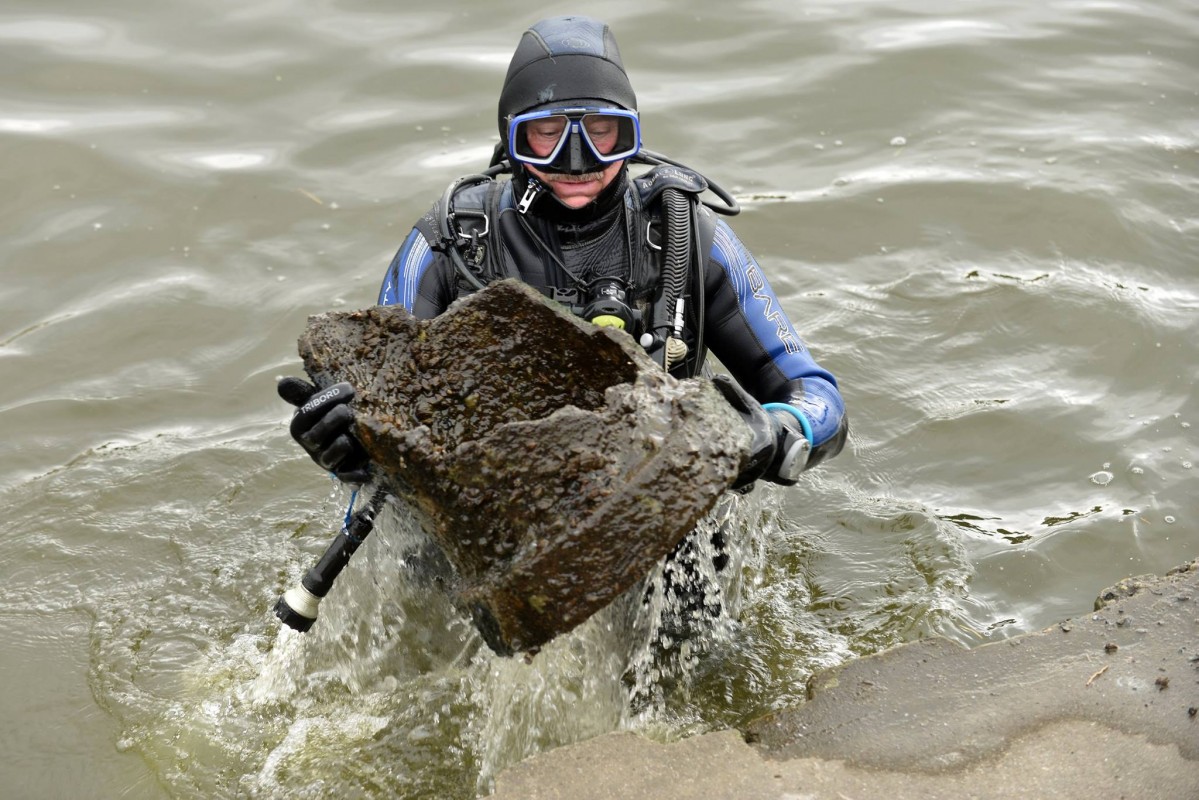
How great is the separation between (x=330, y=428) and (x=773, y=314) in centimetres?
162

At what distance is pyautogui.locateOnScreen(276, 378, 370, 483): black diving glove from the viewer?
9.10ft

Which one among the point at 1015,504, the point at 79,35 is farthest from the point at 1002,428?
the point at 79,35

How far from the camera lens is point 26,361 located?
17.6 ft

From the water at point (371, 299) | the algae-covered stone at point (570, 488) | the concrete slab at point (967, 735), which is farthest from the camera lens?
the water at point (371, 299)

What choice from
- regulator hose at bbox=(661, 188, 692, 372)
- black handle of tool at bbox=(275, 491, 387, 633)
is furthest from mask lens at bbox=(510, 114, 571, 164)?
black handle of tool at bbox=(275, 491, 387, 633)

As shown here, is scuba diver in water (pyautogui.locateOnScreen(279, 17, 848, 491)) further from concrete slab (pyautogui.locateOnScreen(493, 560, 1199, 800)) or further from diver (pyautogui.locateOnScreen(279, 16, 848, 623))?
concrete slab (pyautogui.locateOnScreen(493, 560, 1199, 800))

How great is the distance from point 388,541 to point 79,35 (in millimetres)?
5548

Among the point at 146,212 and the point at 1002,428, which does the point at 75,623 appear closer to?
the point at 146,212

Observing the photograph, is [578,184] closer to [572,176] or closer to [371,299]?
[572,176]

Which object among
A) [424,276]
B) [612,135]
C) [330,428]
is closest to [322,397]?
[330,428]

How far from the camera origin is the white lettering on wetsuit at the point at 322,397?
9.10ft

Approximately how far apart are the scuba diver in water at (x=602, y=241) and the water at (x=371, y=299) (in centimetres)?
85

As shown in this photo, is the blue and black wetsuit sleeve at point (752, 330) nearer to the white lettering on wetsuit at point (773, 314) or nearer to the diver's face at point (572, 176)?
the white lettering on wetsuit at point (773, 314)

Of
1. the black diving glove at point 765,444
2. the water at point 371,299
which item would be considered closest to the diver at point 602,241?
the black diving glove at point 765,444
